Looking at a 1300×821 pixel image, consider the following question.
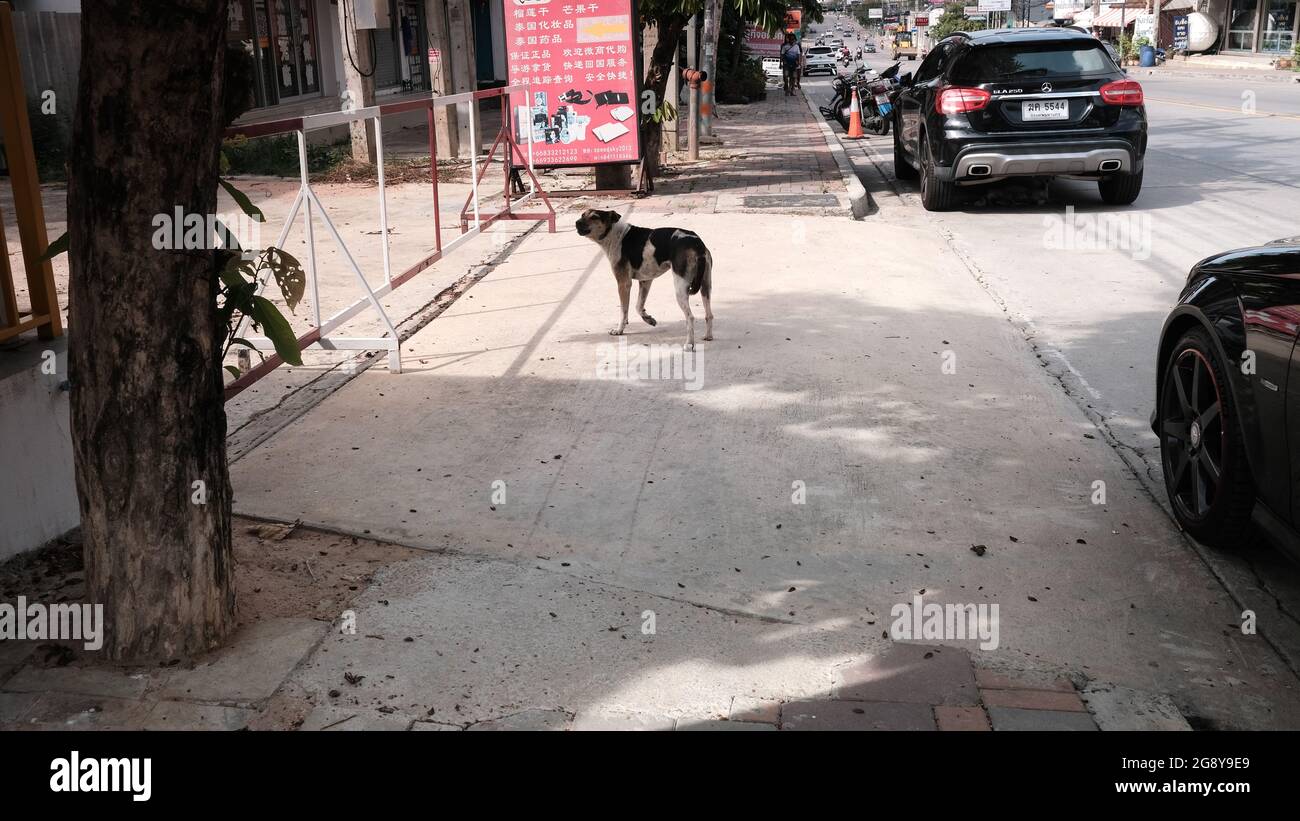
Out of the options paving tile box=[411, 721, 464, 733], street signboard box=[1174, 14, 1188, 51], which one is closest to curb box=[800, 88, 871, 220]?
paving tile box=[411, 721, 464, 733]

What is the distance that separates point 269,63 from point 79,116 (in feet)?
59.8

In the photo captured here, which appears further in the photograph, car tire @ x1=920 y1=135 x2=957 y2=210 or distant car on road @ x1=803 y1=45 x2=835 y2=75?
distant car on road @ x1=803 y1=45 x2=835 y2=75

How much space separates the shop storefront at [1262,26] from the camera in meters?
48.3

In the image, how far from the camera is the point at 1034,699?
3713mm

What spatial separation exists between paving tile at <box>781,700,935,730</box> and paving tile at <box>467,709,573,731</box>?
2.14ft

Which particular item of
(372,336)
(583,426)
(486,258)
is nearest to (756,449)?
(583,426)

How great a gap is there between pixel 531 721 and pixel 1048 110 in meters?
10.4

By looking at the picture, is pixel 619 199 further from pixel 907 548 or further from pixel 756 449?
pixel 907 548

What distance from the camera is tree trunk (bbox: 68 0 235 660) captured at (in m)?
3.37

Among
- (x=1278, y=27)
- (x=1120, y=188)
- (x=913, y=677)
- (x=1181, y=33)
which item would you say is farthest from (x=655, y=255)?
(x=1181, y=33)

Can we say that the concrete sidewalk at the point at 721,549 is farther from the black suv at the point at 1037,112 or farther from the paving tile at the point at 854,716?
the black suv at the point at 1037,112

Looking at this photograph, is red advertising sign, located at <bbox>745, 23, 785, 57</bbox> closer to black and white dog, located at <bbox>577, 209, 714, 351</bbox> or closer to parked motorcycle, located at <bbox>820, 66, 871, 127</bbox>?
parked motorcycle, located at <bbox>820, 66, 871, 127</bbox>

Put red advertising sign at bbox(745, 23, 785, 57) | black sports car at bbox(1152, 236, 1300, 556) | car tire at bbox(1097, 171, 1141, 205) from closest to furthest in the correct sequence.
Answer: black sports car at bbox(1152, 236, 1300, 556)
car tire at bbox(1097, 171, 1141, 205)
red advertising sign at bbox(745, 23, 785, 57)

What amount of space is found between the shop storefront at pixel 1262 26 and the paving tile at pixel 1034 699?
50.7 metres
